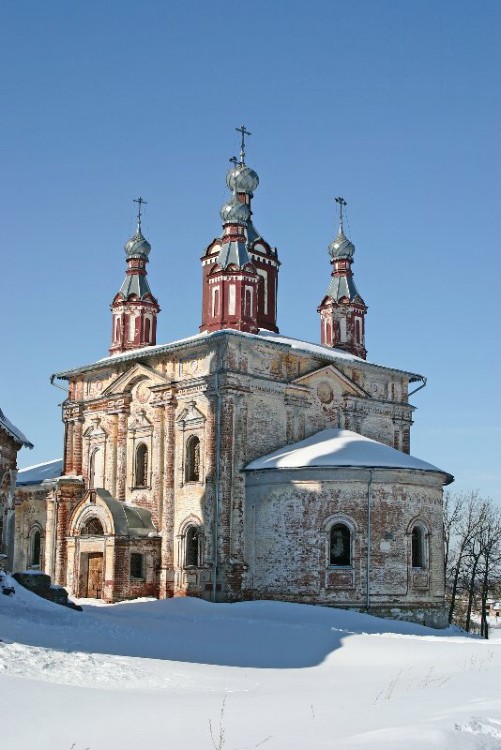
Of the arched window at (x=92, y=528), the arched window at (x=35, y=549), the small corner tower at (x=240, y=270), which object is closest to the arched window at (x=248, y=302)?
the small corner tower at (x=240, y=270)

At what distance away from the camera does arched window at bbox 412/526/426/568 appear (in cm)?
2634

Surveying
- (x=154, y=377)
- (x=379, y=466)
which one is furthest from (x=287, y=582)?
(x=154, y=377)

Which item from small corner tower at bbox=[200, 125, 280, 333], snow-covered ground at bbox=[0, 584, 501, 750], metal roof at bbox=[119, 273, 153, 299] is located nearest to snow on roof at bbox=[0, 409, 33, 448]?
snow-covered ground at bbox=[0, 584, 501, 750]

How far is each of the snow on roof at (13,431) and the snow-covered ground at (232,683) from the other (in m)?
4.40

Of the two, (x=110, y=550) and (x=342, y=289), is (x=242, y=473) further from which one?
(x=342, y=289)

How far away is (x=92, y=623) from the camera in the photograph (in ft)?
55.7

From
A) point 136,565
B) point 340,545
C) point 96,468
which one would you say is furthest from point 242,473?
point 96,468

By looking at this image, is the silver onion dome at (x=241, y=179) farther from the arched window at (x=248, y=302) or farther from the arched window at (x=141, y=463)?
the arched window at (x=141, y=463)

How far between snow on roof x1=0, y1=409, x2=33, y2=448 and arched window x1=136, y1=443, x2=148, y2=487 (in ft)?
24.1

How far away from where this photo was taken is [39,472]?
36.3m

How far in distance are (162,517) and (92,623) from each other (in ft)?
36.8

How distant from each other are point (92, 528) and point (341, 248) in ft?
45.9

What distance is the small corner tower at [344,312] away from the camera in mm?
33812

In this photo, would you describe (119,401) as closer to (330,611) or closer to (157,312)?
(157,312)
